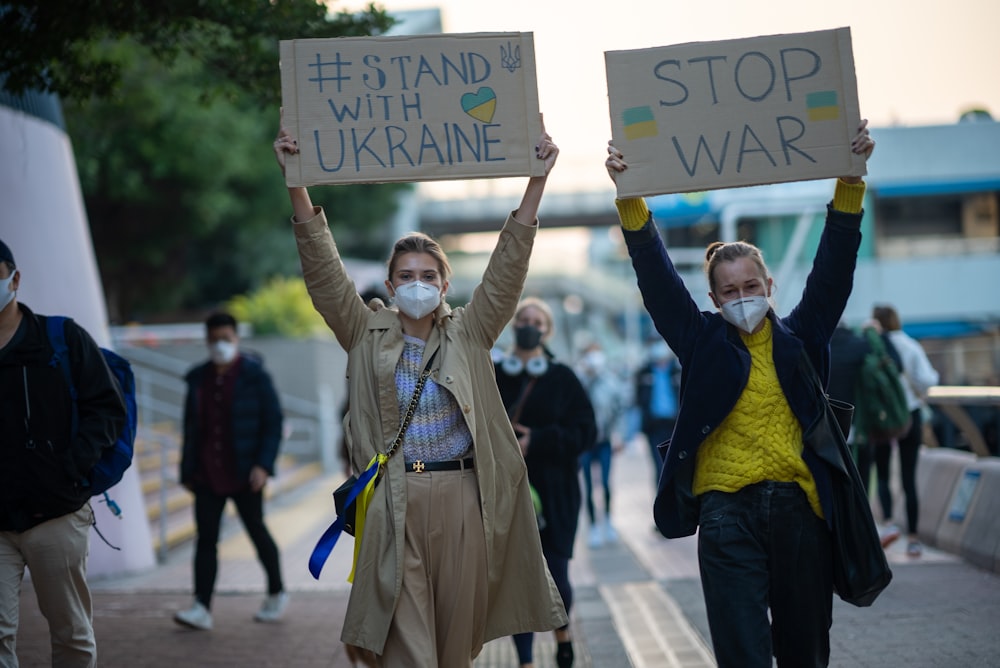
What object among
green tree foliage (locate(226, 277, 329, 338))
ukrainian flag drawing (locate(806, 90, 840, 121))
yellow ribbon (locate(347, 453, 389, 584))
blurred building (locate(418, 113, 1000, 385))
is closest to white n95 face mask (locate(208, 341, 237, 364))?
yellow ribbon (locate(347, 453, 389, 584))

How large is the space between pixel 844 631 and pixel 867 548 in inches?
111

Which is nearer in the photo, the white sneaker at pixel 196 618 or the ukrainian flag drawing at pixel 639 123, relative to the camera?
the ukrainian flag drawing at pixel 639 123

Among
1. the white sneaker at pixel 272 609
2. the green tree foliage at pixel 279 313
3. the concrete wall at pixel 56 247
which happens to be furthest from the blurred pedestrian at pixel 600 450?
the green tree foliage at pixel 279 313

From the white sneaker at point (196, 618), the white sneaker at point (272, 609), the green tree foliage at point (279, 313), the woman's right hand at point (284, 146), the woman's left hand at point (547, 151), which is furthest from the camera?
the green tree foliage at point (279, 313)

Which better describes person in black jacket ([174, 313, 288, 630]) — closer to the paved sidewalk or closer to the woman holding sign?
the paved sidewalk

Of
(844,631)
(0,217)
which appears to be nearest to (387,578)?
(844,631)

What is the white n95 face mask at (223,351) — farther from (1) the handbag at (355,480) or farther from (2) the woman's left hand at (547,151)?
(2) the woman's left hand at (547,151)

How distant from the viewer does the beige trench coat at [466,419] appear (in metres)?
3.92

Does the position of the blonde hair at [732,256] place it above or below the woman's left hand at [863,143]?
below

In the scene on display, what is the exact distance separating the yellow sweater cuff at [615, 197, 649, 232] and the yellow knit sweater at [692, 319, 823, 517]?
2.12 ft

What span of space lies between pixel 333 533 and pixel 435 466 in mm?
528

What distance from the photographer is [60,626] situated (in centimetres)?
436

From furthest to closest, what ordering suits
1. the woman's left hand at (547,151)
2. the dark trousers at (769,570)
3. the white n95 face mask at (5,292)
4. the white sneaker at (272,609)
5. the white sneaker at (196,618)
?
the white sneaker at (272,609)
the white sneaker at (196,618)
the white n95 face mask at (5,292)
the woman's left hand at (547,151)
the dark trousers at (769,570)

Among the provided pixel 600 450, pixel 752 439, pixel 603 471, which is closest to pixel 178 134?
pixel 600 450
